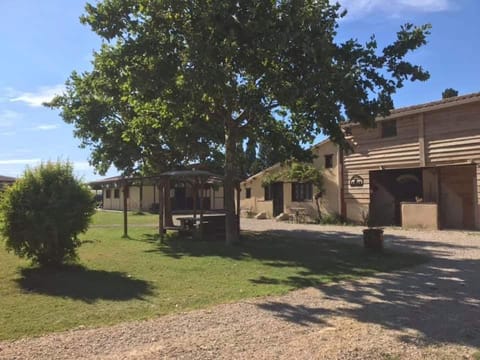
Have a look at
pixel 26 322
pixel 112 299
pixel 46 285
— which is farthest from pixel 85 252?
pixel 26 322

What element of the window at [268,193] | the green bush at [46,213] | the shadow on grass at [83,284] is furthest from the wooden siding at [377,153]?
the shadow on grass at [83,284]

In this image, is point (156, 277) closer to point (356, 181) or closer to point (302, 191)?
point (356, 181)

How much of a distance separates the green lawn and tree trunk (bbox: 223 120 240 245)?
43cm

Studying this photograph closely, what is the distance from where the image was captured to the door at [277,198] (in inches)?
1147

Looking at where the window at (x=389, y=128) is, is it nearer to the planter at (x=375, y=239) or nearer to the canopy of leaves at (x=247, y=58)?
the canopy of leaves at (x=247, y=58)

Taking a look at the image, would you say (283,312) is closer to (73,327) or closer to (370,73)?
(73,327)

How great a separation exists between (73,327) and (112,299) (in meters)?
1.44

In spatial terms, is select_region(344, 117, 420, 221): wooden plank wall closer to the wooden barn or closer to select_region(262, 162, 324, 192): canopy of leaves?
the wooden barn

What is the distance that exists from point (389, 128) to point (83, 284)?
16687 mm

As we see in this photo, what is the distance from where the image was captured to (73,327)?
569 centimetres

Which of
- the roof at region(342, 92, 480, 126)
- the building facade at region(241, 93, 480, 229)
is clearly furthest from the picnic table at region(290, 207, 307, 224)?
the roof at region(342, 92, 480, 126)

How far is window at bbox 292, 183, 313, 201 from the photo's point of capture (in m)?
26.2

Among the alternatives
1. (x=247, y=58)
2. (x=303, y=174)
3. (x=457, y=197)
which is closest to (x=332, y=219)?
(x=303, y=174)

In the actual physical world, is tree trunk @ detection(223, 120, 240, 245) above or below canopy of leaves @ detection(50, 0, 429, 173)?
below
